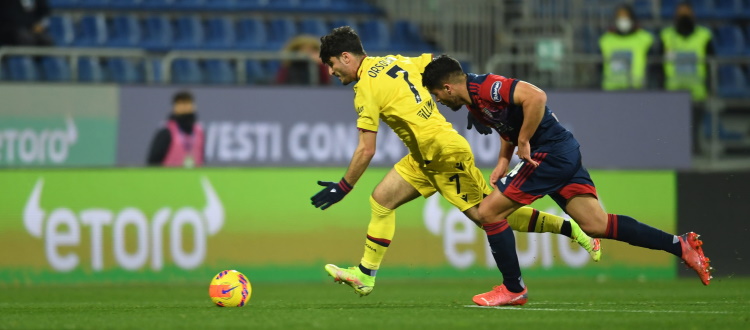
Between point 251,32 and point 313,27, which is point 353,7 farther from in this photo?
point 251,32

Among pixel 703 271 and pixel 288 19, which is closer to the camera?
pixel 703 271

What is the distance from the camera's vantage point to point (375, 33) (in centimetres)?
1823

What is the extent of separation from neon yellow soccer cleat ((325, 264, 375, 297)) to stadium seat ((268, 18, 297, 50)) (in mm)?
9201

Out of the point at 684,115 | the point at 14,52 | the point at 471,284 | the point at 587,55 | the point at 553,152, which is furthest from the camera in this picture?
the point at 587,55

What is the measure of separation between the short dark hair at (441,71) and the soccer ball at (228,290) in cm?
192

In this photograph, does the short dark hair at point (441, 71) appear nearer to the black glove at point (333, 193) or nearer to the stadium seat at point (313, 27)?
the black glove at point (333, 193)

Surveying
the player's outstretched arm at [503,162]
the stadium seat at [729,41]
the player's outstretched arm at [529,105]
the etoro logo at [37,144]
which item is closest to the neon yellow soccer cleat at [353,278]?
the player's outstretched arm at [503,162]

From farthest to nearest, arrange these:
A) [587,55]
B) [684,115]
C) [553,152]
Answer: [587,55]
[684,115]
[553,152]

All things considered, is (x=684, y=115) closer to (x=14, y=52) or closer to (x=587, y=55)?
(x=587, y=55)

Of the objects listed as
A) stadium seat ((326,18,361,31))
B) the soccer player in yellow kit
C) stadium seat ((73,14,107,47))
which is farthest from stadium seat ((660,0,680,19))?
the soccer player in yellow kit

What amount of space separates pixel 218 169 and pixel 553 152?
5.18 m

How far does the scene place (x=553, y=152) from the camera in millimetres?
8523

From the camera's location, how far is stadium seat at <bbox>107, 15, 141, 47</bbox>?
17359 mm

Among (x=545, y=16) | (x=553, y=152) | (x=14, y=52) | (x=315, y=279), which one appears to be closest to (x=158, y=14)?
(x=14, y=52)
